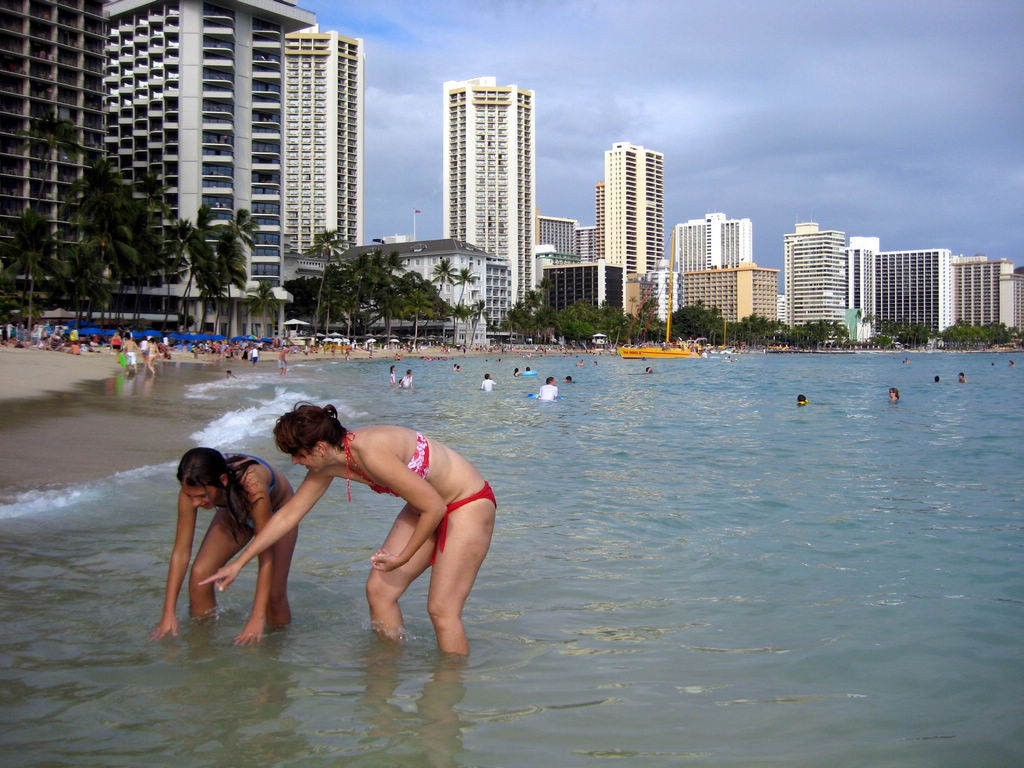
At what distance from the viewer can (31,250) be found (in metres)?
55.0

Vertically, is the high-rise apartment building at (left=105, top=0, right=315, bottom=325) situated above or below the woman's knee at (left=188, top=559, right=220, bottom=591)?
above

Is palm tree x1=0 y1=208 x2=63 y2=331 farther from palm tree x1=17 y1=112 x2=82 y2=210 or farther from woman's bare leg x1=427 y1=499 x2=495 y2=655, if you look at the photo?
woman's bare leg x1=427 y1=499 x2=495 y2=655

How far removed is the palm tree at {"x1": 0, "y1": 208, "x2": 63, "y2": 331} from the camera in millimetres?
54000

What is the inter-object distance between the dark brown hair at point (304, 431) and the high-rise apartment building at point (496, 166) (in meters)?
164

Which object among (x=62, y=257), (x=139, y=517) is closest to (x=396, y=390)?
(x=139, y=517)

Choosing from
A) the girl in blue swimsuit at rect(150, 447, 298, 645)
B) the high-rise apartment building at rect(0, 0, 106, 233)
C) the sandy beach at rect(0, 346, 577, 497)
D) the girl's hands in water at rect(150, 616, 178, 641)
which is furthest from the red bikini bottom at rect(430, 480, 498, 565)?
the high-rise apartment building at rect(0, 0, 106, 233)

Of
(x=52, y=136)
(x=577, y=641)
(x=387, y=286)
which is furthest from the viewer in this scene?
(x=387, y=286)

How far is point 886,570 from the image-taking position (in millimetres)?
5957

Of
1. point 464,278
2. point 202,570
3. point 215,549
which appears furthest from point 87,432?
point 464,278

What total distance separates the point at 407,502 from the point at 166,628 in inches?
57.9

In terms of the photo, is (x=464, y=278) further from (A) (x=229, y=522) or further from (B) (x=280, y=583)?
(A) (x=229, y=522)

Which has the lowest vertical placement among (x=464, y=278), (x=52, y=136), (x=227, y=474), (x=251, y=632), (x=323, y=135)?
(x=251, y=632)

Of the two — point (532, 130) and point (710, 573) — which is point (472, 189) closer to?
point (532, 130)

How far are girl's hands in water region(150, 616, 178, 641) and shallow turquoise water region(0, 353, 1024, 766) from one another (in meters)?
0.06
